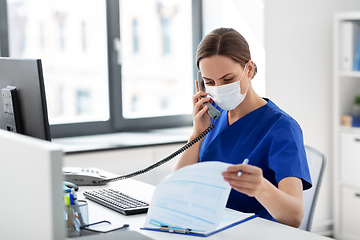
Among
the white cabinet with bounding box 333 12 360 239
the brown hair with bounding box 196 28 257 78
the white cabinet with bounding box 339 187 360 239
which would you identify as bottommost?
the white cabinet with bounding box 339 187 360 239

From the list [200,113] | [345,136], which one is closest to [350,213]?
[345,136]

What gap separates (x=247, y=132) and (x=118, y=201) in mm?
479

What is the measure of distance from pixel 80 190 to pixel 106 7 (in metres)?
1.43

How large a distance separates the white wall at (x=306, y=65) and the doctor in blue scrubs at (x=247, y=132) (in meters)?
1.24

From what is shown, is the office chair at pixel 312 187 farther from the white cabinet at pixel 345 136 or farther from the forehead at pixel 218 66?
the white cabinet at pixel 345 136

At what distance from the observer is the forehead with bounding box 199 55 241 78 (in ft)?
4.82

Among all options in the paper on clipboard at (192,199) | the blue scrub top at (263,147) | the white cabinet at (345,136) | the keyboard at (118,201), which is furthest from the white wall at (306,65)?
the paper on clipboard at (192,199)

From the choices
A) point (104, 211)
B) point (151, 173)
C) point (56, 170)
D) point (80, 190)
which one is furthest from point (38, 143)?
point (151, 173)

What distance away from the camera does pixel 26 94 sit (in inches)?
52.2

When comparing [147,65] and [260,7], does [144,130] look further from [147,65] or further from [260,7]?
[260,7]

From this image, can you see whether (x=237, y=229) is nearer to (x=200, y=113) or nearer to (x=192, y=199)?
(x=192, y=199)

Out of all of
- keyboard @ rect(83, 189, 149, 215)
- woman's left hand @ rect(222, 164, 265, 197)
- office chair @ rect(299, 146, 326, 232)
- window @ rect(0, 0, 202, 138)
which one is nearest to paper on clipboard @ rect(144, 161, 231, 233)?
woman's left hand @ rect(222, 164, 265, 197)

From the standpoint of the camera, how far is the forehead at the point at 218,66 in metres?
Result: 1.47

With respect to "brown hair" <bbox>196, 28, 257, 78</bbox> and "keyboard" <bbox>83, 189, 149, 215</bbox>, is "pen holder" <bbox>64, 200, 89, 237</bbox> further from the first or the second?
"brown hair" <bbox>196, 28, 257, 78</bbox>
